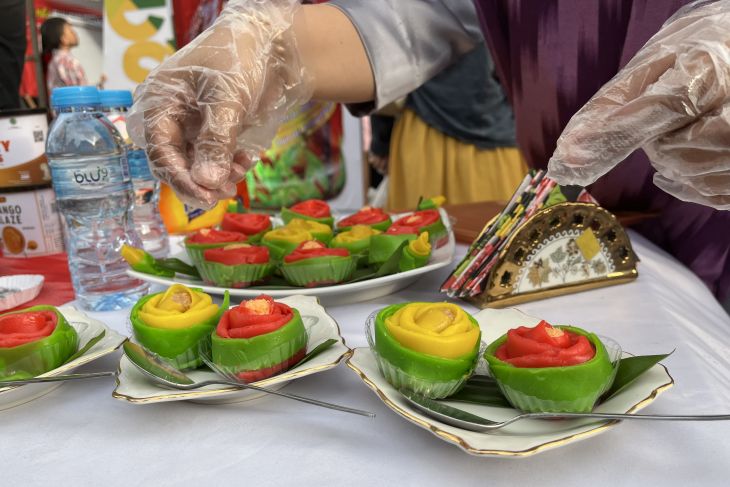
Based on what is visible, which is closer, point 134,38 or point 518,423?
point 518,423

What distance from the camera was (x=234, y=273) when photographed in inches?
34.3

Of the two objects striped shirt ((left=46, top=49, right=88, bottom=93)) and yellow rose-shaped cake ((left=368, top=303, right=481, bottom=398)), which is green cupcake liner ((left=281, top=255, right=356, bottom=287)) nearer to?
yellow rose-shaped cake ((left=368, top=303, right=481, bottom=398))

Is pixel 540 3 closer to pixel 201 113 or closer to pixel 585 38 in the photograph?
pixel 585 38

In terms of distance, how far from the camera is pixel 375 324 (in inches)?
22.3

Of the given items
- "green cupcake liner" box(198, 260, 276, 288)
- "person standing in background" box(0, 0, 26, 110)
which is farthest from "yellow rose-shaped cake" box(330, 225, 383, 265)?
"person standing in background" box(0, 0, 26, 110)

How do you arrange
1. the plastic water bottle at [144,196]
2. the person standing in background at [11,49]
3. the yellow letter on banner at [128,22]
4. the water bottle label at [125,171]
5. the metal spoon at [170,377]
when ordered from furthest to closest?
1. the yellow letter on banner at [128,22]
2. the person standing in background at [11,49]
3. the plastic water bottle at [144,196]
4. the water bottle label at [125,171]
5. the metal spoon at [170,377]

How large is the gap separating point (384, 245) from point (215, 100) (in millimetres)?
332

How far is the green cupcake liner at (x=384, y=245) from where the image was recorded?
2.92 feet

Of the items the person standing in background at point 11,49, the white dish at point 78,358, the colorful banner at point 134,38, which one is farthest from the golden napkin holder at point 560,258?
the colorful banner at point 134,38

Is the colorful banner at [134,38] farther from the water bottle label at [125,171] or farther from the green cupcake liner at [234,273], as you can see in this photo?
the green cupcake liner at [234,273]

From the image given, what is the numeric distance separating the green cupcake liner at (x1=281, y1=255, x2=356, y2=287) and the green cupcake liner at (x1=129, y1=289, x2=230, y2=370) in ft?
0.79

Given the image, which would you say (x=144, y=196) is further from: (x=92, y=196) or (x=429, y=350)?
(x=429, y=350)

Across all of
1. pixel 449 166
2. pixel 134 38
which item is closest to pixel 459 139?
pixel 449 166

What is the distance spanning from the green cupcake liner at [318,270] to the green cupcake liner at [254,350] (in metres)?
0.26
